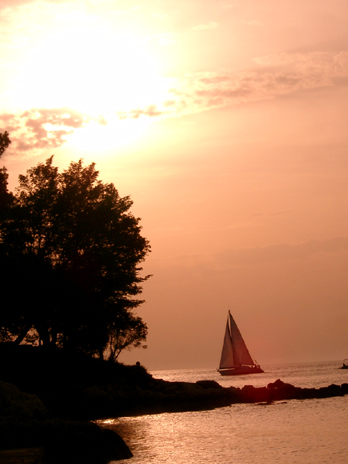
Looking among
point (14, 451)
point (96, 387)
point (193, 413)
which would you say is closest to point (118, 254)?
point (96, 387)

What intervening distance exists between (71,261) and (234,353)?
81.5m

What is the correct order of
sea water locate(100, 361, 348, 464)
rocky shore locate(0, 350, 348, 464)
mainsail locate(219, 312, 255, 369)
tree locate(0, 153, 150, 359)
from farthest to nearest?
mainsail locate(219, 312, 255, 369), tree locate(0, 153, 150, 359), sea water locate(100, 361, 348, 464), rocky shore locate(0, 350, 348, 464)

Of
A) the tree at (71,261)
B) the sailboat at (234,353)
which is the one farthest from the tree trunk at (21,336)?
the sailboat at (234,353)

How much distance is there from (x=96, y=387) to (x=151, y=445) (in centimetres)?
1638

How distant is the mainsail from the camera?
400ft

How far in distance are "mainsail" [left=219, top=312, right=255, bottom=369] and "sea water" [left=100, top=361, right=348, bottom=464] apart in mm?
74882

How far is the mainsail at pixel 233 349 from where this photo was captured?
12200 cm

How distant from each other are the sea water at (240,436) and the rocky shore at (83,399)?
254 centimetres

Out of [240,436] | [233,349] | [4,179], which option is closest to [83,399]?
[240,436]

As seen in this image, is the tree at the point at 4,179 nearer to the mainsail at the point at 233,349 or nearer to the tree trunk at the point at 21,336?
the tree trunk at the point at 21,336

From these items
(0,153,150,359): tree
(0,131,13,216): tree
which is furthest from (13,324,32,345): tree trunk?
(0,131,13,216): tree

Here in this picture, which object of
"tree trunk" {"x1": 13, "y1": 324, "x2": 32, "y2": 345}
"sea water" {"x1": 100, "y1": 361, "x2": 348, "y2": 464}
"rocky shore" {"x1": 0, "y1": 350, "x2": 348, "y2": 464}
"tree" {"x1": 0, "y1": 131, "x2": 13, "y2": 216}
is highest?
"tree" {"x1": 0, "y1": 131, "x2": 13, "y2": 216}

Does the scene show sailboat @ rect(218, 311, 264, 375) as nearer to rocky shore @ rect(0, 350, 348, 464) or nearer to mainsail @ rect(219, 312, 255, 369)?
mainsail @ rect(219, 312, 255, 369)

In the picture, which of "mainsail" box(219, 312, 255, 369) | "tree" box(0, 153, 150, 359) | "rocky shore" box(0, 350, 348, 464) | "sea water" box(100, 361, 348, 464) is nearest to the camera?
"rocky shore" box(0, 350, 348, 464)
